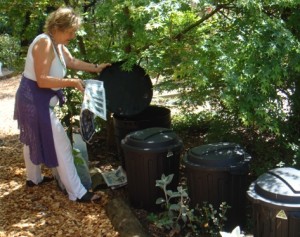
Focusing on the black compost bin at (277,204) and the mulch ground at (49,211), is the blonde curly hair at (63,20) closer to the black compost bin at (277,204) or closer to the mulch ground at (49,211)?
the mulch ground at (49,211)

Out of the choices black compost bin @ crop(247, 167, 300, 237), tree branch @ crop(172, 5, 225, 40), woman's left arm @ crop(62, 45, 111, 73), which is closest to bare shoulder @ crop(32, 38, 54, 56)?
woman's left arm @ crop(62, 45, 111, 73)

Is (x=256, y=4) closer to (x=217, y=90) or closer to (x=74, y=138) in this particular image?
(x=217, y=90)

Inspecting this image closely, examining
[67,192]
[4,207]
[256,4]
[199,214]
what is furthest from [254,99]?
[4,207]

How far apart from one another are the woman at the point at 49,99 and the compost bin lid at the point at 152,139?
63cm

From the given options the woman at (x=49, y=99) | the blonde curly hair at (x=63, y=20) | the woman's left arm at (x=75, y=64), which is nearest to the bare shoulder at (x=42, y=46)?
the woman at (x=49, y=99)

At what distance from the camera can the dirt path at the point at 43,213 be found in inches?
150

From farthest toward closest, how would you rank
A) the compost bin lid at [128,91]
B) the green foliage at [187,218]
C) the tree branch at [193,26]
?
the compost bin lid at [128,91], the tree branch at [193,26], the green foliage at [187,218]

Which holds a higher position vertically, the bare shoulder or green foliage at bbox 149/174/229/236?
the bare shoulder

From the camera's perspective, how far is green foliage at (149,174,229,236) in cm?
353

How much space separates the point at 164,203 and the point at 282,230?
151 centimetres

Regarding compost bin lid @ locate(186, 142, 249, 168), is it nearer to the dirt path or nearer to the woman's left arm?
the dirt path

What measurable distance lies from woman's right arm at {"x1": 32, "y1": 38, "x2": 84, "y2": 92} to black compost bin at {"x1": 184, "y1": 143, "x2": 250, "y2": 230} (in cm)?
125

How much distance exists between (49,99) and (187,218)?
5.29ft

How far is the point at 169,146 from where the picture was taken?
12.9 ft
